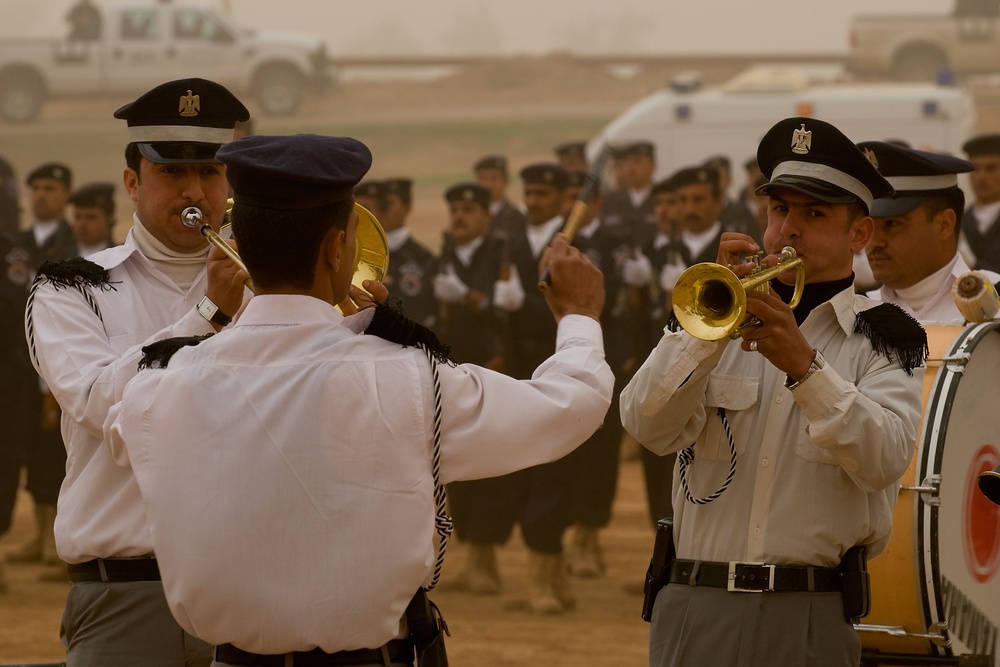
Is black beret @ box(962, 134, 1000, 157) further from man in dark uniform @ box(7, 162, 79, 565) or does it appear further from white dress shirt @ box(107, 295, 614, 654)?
white dress shirt @ box(107, 295, 614, 654)

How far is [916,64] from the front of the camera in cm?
3020

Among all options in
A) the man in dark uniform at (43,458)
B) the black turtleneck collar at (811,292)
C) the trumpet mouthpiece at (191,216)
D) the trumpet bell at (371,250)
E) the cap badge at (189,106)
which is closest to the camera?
the black turtleneck collar at (811,292)

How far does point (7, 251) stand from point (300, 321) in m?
8.09

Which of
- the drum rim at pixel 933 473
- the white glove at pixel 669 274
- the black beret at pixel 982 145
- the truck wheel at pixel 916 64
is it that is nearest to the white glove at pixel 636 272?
the white glove at pixel 669 274

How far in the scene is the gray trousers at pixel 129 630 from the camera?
13.0ft

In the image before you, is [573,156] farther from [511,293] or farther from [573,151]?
[511,293]

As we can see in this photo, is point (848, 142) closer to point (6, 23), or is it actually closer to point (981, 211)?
point (981, 211)

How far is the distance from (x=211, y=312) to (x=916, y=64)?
28561 mm

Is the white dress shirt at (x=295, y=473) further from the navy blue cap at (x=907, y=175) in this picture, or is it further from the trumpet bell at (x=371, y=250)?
the navy blue cap at (x=907, y=175)

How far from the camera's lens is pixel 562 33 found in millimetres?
49969

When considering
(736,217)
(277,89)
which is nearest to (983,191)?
(736,217)

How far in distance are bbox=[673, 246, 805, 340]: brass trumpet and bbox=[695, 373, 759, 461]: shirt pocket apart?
0.35 meters

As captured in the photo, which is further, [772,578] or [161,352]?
[772,578]

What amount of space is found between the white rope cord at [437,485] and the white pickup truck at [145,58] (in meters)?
26.6
